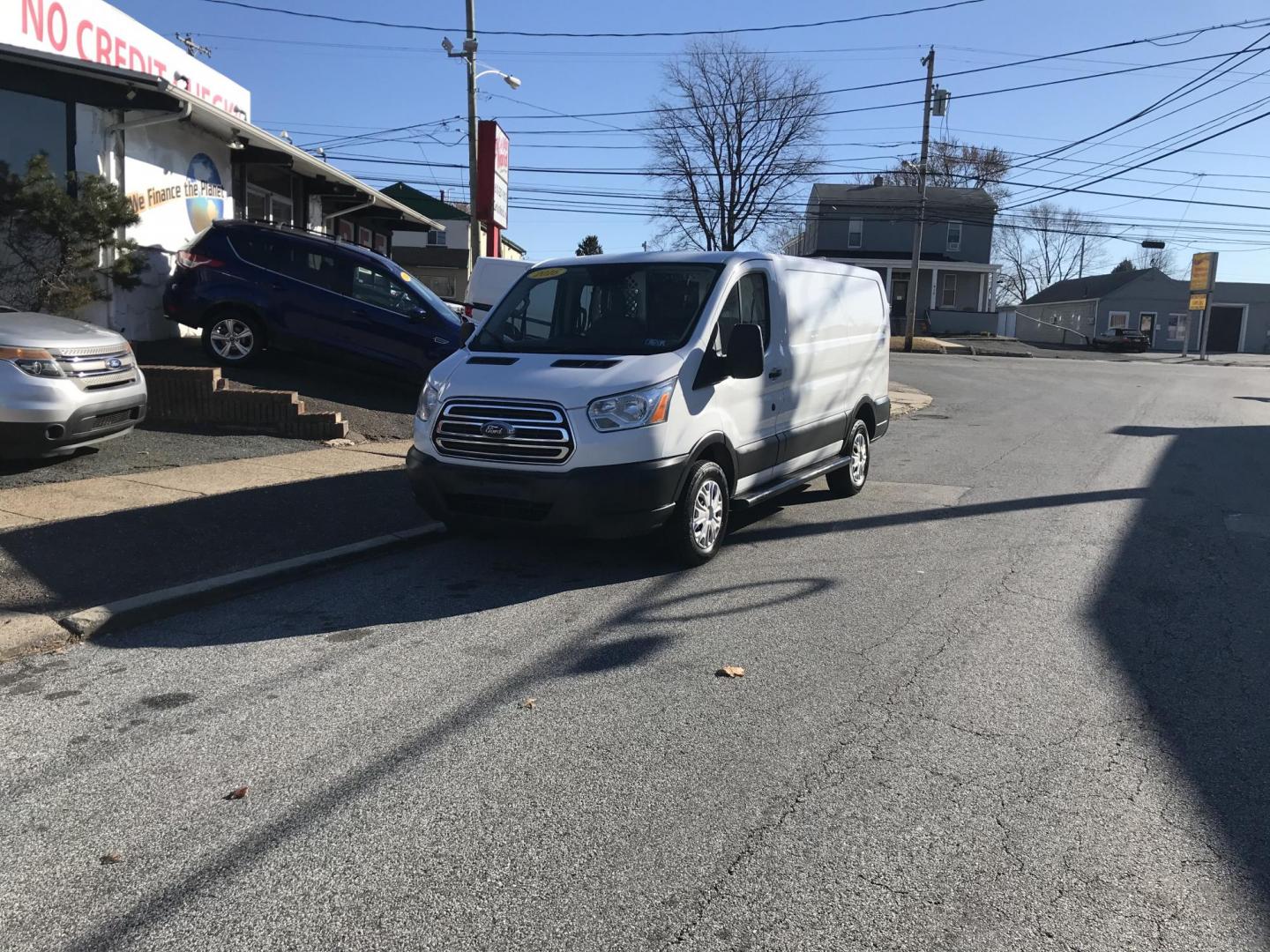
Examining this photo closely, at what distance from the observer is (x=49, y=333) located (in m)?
8.15

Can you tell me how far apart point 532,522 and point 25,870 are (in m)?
3.66

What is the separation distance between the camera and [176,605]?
19.2ft

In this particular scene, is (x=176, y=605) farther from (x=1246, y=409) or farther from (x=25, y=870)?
(x=1246, y=409)

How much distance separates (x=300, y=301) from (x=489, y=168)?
42.7ft

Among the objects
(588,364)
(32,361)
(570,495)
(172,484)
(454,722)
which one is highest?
(588,364)

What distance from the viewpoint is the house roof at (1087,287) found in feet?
208

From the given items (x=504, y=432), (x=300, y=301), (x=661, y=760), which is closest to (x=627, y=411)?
(x=504, y=432)

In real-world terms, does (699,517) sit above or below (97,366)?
below

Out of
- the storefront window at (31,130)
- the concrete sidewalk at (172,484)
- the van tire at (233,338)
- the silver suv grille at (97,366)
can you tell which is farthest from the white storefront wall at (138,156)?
the concrete sidewalk at (172,484)

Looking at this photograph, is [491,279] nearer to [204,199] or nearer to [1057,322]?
[204,199]

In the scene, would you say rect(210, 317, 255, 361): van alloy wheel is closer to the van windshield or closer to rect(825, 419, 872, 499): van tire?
the van windshield

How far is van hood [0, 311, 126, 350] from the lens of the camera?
785 centimetres

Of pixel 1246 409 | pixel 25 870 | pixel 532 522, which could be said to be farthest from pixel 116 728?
pixel 1246 409

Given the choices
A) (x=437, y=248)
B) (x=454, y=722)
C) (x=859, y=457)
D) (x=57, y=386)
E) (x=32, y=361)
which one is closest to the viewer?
(x=454, y=722)
